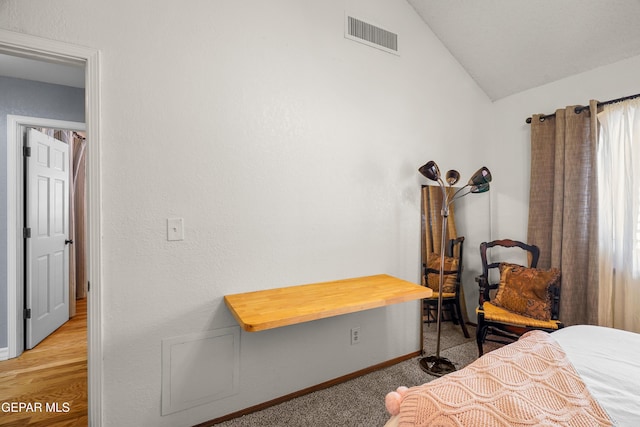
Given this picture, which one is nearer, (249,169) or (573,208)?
(249,169)

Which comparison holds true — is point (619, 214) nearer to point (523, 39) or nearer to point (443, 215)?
point (443, 215)

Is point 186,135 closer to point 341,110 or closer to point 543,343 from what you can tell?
point 341,110

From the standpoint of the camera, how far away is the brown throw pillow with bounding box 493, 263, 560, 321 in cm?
210

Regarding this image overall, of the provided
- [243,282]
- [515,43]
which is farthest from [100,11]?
[515,43]

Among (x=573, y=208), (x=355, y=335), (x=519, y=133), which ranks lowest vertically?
(x=355, y=335)

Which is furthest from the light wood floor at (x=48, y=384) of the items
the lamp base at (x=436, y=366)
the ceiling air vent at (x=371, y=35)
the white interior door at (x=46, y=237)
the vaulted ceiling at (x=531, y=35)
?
the vaulted ceiling at (x=531, y=35)

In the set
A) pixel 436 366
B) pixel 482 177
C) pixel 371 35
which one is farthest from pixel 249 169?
pixel 436 366

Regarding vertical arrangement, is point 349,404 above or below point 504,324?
below

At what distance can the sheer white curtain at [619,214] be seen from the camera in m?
2.06

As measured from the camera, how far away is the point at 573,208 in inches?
90.0

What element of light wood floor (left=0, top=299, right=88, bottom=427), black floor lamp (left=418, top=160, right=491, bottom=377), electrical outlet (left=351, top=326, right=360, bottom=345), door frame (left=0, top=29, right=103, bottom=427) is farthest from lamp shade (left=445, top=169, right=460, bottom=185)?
light wood floor (left=0, top=299, right=88, bottom=427)

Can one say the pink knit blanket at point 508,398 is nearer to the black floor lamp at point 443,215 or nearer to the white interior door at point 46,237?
the black floor lamp at point 443,215

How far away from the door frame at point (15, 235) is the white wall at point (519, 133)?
437 centimetres

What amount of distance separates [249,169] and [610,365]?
1881mm
